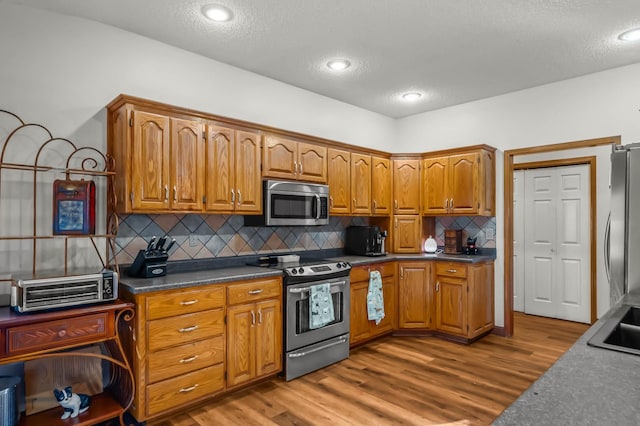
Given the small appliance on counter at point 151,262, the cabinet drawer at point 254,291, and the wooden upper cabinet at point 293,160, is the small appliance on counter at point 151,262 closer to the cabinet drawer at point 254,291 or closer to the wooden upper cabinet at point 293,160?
the cabinet drawer at point 254,291

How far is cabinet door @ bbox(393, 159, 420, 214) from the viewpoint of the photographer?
15.1 feet

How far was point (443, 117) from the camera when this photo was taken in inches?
190

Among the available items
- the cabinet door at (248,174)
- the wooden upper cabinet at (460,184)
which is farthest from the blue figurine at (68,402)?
the wooden upper cabinet at (460,184)

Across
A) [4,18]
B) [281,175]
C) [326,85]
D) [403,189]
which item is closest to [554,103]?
[403,189]

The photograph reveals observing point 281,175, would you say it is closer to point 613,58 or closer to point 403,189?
point 403,189

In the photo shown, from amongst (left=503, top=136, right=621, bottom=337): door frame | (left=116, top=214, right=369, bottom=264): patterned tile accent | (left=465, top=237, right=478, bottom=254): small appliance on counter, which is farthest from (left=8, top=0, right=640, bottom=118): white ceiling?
(left=465, top=237, right=478, bottom=254): small appliance on counter

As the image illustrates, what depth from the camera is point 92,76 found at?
9.05ft

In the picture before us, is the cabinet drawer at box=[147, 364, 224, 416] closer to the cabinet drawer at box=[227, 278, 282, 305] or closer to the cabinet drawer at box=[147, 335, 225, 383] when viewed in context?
the cabinet drawer at box=[147, 335, 225, 383]

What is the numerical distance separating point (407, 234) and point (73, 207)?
3.39 metres

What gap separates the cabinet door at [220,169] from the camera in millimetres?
3002

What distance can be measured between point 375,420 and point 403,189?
2750 mm

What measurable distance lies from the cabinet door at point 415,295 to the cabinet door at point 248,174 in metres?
1.92

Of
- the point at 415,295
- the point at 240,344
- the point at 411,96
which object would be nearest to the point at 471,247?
the point at 415,295

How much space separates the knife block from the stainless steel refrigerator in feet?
9.46
